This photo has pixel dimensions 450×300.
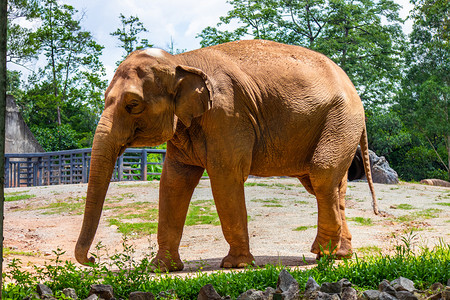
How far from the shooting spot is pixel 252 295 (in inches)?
132

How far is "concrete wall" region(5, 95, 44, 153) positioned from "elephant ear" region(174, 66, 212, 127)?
21096 mm

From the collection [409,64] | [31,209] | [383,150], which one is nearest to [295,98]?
[31,209]

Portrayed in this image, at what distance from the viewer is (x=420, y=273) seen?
405 cm

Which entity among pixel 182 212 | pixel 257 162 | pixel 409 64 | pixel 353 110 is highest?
pixel 409 64

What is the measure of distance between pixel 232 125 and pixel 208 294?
6.68ft

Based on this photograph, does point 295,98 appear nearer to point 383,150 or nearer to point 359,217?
point 359,217

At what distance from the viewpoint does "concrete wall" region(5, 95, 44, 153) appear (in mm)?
24016

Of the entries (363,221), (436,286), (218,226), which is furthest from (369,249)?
(218,226)

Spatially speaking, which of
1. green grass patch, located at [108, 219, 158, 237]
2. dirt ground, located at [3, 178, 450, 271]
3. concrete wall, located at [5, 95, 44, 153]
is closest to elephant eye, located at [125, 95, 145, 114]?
dirt ground, located at [3, 178, 450, 271]

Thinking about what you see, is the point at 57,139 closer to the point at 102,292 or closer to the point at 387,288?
the point at 102,292

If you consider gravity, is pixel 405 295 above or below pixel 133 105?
below

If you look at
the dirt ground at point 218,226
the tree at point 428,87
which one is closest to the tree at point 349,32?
the tree at point 428,87

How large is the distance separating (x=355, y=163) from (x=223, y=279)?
4008mm

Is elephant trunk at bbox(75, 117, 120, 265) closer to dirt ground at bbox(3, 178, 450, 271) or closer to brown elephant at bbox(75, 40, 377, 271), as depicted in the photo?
brown elephant at bbox(75, 40, 377, 271)
